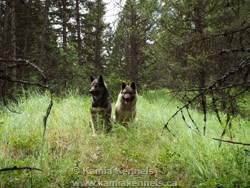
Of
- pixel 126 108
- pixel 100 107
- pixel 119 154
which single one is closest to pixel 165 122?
pixel 126 108

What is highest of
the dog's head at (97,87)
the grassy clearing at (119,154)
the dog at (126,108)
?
the dog's head at (97,87)

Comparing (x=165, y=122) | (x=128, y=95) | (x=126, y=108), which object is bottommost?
(x=165, y=122)

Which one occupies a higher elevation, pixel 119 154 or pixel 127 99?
pixel 127 99

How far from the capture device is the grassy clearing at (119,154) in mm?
3953

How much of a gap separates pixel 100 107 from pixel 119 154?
5.75ft

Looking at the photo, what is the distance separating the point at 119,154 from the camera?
543 cm

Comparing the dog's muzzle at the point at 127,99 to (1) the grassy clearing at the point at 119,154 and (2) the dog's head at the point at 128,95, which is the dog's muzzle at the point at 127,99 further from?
(1) the grassy clearing at the point at 119,154

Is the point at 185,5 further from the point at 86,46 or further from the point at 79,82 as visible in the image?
the point at 86,46

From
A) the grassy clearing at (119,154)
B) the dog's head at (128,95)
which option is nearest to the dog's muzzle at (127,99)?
the dog's head at (128,95)

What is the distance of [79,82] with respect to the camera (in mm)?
13617

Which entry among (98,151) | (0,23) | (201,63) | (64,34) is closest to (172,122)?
(98,151)

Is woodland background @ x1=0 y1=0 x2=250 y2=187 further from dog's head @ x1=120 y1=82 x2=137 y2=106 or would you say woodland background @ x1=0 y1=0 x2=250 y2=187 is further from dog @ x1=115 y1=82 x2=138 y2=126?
dog's head @ x1=120 y1=82 x2=137 y2=106

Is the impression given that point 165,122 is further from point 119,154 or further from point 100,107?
point 119,154

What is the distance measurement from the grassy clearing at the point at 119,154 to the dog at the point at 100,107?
0.82ft
